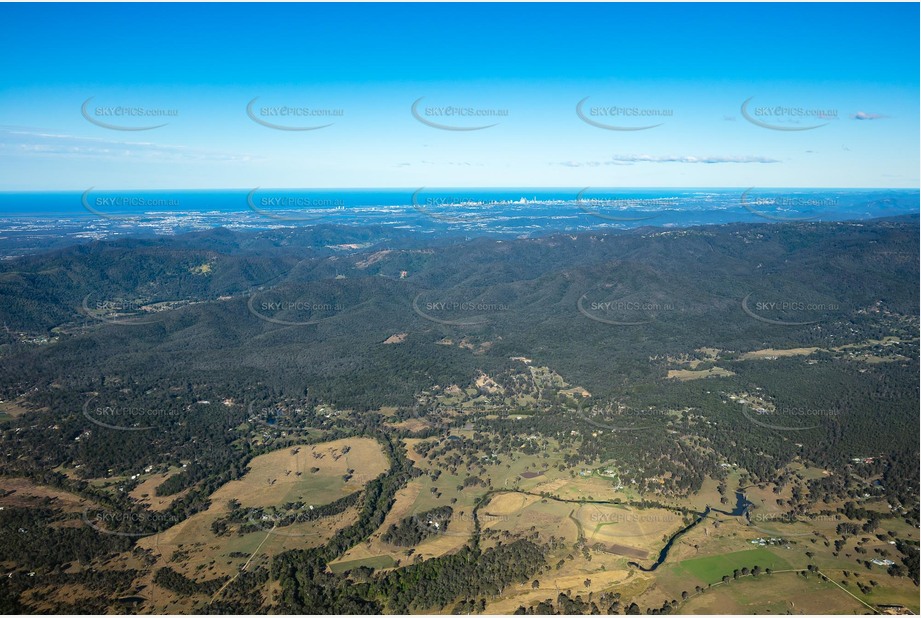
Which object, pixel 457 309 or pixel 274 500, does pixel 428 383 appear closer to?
pixel 274 500

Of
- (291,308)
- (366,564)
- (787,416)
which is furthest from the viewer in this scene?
(291,308)

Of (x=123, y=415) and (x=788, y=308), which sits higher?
(x=788, y=308)

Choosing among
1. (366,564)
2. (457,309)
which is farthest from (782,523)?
(457,309)

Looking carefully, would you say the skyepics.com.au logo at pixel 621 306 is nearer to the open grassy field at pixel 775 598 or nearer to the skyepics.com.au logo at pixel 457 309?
the skyepics.com.au logo at pixel 457 309

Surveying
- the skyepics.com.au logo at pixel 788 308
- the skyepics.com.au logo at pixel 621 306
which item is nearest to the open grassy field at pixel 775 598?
the skyepics.com.au logo at pixel 621 306

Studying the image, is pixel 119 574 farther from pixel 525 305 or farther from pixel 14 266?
pixel 14 266

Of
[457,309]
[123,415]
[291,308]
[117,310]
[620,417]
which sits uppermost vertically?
[291,308]

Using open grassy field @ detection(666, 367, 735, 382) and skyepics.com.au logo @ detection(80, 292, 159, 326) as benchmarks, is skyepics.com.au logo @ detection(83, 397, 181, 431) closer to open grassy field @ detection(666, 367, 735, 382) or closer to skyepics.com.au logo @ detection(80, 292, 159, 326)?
skyepics.com.au logo @ detection(80, 292, 159, 326)
